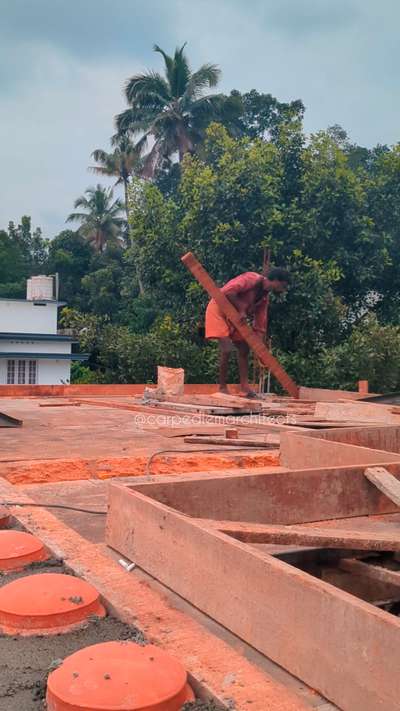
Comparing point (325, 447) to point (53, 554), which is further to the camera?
point (325, 447)

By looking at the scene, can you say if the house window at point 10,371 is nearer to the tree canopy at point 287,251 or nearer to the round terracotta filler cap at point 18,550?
the tree canopy at point 287,251

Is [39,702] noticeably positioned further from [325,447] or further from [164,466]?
[164,466]

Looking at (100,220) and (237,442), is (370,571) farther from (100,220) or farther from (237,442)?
(100,220)

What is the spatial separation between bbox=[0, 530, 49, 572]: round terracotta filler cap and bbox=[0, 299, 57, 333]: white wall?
23341 mm

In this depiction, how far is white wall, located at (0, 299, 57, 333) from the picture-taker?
26.1 meters

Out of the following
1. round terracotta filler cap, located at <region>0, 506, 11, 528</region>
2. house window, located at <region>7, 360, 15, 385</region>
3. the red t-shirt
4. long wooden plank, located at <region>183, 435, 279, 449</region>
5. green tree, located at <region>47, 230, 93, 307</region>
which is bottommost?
round terracotta filler cap, located at <region>0, 506, 11, 528</region>

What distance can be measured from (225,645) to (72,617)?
1.85ft

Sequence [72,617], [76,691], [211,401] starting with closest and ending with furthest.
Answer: [76,691] → [72,617] → [211,401]

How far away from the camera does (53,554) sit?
3.36m

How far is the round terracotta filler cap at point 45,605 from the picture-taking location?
8.30 ft

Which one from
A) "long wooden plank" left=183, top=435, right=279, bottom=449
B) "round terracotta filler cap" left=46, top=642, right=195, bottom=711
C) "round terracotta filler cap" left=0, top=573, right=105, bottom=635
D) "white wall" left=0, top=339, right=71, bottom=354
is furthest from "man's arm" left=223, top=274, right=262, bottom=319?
"white wall" left=0, top=339, right=71, bottom=354

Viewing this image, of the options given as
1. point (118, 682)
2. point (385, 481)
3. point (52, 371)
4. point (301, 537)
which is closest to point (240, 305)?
point (385, 481)

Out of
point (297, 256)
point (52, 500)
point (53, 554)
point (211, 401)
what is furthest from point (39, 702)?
point (297, 256)

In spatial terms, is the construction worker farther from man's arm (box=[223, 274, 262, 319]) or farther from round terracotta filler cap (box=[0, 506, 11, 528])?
round terracotta filler cap (box=[0, 506, 11, 528])
